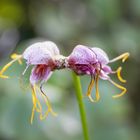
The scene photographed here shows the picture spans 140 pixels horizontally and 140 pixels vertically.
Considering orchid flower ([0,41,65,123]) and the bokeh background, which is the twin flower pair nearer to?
orchid flower ([0,41,65,123])

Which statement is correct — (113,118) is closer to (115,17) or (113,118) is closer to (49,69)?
(115,17)

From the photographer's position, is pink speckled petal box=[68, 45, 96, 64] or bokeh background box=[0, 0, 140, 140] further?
bokeh background box=[0, 0, 140, 140]

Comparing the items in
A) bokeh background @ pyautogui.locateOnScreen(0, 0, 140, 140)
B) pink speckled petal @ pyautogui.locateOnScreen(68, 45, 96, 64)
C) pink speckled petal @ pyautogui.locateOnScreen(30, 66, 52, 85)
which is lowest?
pink speckled petal @ pyautogui.locateOnScreen(30, 66, 52, 85)

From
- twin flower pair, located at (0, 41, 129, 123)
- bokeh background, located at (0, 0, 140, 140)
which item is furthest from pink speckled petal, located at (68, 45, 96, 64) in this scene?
bokeh background, located at (0, 0, 140, 140)

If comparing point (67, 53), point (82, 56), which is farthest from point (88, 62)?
point (67, 53)

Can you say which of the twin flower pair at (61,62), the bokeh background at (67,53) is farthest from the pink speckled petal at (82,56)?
the bokeh background at (67,53)

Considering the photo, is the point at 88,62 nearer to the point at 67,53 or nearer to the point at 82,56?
the point at 82,56
